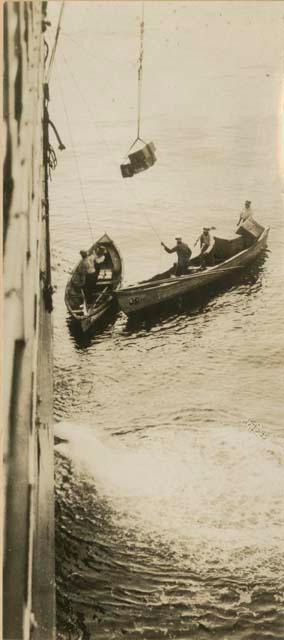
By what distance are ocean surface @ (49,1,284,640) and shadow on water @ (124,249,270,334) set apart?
0.14m

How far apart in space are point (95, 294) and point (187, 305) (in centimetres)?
59

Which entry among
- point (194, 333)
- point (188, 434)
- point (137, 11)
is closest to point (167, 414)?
point (188, 434)

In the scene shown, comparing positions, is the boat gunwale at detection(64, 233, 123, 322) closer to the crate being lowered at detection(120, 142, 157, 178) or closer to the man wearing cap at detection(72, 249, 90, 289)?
the man wearing cap at detection(72, 249, 90, 289)

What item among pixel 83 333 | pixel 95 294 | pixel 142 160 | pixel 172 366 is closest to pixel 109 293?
pixel 95 294

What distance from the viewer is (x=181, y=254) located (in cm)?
368

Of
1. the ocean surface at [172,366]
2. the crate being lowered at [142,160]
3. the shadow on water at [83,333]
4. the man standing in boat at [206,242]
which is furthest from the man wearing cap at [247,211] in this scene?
the shadow on water at [83,333]

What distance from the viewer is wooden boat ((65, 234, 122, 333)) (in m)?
3.62

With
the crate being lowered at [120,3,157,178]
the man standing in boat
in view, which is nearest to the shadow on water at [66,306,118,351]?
the man standing in boat

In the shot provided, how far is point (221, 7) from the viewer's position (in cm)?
288

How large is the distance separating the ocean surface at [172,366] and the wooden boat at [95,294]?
0.30ft

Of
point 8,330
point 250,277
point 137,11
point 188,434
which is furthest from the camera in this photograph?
point 250,277

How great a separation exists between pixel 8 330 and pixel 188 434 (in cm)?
207

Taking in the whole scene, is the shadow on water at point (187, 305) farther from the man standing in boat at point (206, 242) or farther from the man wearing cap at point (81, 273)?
the man wearing cap at point (81, 273)

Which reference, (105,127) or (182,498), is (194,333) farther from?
(105,127)
